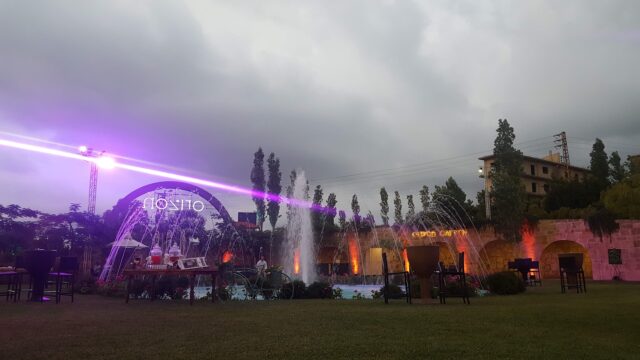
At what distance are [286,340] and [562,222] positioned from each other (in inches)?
1160

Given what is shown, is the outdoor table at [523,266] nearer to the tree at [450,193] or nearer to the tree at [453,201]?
the tree at [453,201]

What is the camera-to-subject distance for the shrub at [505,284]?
11.8m

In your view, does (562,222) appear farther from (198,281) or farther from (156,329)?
(156,329)

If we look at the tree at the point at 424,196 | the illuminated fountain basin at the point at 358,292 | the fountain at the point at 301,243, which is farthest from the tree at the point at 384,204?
the illuminated fountain basin at the point at 358,292

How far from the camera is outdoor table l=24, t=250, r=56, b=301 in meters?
10.9

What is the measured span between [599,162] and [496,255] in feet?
95.0

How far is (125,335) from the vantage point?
5246 millimetres

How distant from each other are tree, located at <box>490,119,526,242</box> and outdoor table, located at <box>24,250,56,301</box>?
88.0ft

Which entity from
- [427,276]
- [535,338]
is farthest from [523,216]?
[535,338]

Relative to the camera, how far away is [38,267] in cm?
1084

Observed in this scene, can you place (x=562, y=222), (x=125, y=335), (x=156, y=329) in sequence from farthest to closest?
(x=562, y=222)
(x=156, y=329)
(x=125, y=335)

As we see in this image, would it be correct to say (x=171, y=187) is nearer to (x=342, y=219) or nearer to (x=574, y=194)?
(x=342, y=219)

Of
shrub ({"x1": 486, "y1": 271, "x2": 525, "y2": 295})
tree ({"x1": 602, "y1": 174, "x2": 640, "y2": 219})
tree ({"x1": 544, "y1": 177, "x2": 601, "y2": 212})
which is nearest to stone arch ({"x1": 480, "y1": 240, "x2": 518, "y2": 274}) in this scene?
tree ({"x1": 602, "y1": 174, "x2": 640, "y2": 219})

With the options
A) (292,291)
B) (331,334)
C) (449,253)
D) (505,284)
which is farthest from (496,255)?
(331,334)
